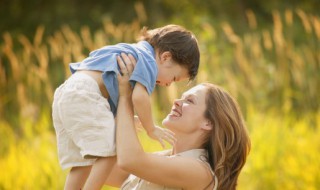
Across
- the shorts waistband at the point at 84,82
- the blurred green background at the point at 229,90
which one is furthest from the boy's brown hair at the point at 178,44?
the blurred green background at the point at 229,90

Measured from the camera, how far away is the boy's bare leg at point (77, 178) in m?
3.51

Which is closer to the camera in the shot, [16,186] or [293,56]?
[16,186]

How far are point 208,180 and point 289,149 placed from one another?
6.95 ft

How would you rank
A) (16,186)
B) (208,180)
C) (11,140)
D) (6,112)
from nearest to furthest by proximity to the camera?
(208,180), (16,186), (11,140), (6,112)

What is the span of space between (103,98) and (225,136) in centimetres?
71

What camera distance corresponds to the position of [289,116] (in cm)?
675

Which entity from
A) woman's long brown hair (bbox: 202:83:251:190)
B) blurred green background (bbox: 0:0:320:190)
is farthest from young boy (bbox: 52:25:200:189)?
blurred green background (bbox: 0:0:320:190)

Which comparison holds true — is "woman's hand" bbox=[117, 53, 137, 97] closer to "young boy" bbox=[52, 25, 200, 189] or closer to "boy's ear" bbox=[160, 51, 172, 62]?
"young boy" bbox=[52, 25, 200, 189]

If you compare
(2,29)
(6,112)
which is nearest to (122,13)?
(2,29)

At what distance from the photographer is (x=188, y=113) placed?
3.78 meters

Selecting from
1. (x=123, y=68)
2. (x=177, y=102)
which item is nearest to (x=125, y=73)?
(x=123, y=68)

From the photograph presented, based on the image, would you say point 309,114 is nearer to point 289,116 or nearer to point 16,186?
point 289,116

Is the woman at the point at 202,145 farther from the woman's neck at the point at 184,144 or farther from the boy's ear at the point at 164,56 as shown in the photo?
the boy's ear at the point at 164,56

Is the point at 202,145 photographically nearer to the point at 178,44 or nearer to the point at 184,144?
the point at 184,144
